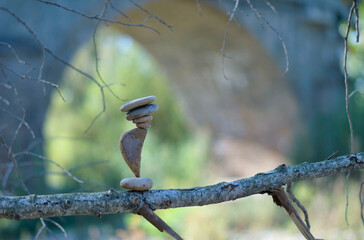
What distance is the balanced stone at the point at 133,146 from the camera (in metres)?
1.41

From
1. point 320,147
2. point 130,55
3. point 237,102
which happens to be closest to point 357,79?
point 320,147

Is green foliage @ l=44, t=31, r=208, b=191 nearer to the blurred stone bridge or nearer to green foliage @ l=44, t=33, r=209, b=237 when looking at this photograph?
green foliage @ l=44, t=33, r=209, b=237

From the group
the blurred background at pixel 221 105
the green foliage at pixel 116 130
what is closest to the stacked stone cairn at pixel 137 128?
the blurred background at pixel 221 105

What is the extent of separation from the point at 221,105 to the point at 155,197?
7.21 m

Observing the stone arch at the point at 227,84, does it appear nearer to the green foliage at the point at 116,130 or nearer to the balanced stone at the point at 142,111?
the green foliage at the point at 116,130

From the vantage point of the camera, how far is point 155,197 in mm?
1268

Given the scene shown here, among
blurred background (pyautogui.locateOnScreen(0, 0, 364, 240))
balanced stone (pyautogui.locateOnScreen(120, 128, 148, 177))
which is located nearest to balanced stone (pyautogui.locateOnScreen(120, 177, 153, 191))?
balanced stone (pyautogui.locateOnScreen(120, 128, 148, 177))

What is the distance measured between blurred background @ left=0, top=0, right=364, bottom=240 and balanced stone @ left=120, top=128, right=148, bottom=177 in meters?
3.06

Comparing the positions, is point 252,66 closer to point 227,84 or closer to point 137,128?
point 227,84

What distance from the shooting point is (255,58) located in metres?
7.27

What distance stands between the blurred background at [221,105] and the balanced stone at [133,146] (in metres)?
3.06

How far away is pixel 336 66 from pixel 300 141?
1396mm

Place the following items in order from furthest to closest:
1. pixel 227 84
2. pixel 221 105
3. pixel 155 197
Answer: pixel 221 105, pixel 227 84, pixel 155 197

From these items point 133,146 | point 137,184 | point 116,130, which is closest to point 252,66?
point 116,130
